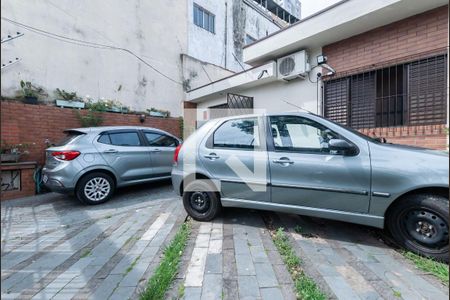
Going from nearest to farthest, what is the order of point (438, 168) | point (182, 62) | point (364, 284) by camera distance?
1. point (364, 284)
2. point (438, 168)
3. point (182, 62)

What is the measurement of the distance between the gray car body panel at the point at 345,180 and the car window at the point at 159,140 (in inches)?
125


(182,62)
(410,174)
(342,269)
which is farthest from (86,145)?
(182,62)

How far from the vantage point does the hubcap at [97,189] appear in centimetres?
536

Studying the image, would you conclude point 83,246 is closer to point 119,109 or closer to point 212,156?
point 212,156

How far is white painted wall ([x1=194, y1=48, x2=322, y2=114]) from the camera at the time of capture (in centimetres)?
614

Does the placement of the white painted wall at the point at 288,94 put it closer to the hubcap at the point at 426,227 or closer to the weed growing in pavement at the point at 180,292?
the hubcap at the point at 426,227

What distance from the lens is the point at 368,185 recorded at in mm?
2912

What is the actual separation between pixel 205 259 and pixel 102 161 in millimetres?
3684

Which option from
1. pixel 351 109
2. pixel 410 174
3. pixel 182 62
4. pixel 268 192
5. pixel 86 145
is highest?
pixel 182 62

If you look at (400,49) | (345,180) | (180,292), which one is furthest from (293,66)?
(180,292)

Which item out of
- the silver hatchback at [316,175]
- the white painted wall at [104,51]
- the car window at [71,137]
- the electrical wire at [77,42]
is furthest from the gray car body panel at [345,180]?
the electrical wire at [77,42]

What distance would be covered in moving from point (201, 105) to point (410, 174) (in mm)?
8705

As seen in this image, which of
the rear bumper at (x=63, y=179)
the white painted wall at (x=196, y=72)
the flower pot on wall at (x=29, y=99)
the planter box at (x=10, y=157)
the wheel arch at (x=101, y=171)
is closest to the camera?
the rear bumper at (x=63, y=179)

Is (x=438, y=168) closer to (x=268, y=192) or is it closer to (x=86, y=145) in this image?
(x=268, y=192)
